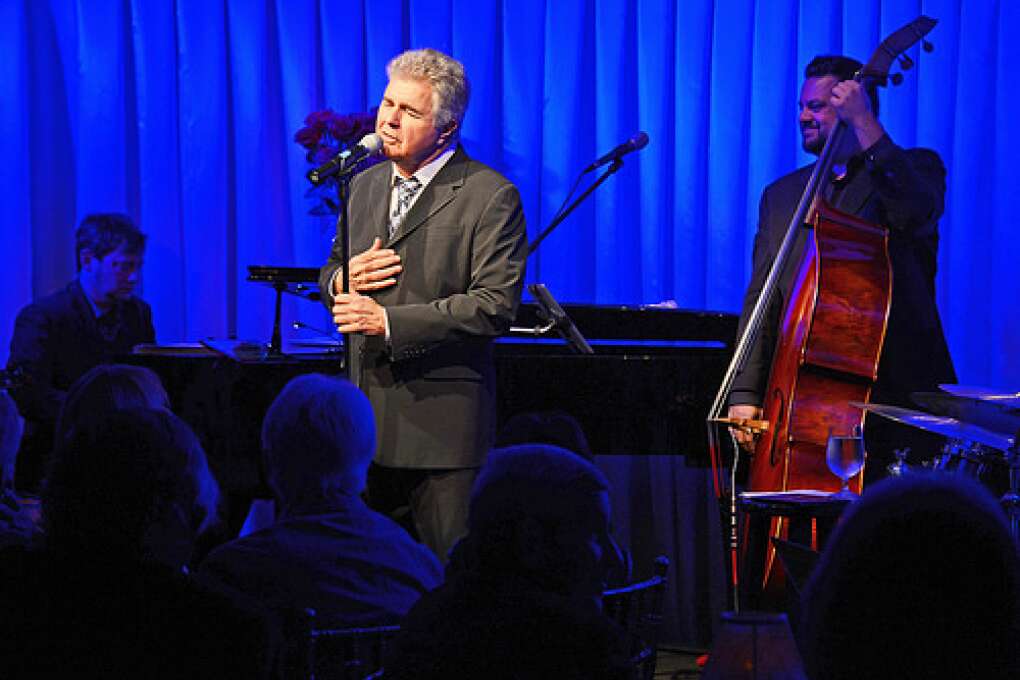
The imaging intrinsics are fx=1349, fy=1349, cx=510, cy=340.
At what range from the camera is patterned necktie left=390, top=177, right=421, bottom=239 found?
306 centimetres

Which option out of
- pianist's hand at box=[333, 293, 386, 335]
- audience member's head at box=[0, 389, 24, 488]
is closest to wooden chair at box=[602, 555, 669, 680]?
pianist's hand at box=[333, 293, 386, 335]

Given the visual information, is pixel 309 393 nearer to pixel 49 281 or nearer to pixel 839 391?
pixel 839 391

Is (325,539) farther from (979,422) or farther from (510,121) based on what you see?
(510,121)

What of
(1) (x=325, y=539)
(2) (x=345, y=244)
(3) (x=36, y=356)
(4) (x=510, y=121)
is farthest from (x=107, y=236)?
(1) (x=325, y=539)

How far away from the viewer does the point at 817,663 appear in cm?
156

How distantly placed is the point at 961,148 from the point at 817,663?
4081 mm

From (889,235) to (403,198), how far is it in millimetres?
1488

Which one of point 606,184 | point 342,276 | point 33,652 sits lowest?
point 33,652

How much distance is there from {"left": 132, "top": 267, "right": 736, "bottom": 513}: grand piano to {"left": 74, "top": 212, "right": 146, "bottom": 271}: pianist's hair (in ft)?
2.01

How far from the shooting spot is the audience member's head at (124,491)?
178cm

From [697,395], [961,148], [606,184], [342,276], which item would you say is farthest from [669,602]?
[342,276]

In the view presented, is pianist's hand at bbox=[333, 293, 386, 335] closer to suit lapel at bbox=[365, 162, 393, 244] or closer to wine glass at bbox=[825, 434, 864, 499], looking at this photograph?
suit lapel at bbox=[365, 162, 393, 244]

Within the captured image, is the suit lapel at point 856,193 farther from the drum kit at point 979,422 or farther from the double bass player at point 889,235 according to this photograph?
the drum kit at point 979,422

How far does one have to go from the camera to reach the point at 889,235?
379cm
